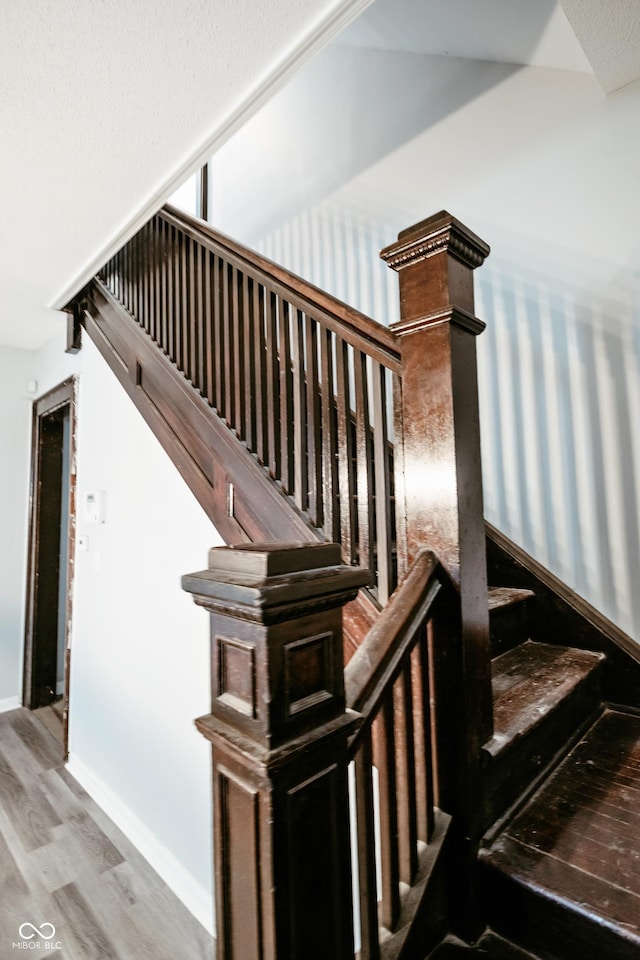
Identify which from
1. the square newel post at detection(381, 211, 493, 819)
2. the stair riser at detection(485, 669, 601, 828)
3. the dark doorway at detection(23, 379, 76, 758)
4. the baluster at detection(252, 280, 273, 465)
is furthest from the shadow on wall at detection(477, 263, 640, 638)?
the dark doorway at detection(23, 379, 76, 758)

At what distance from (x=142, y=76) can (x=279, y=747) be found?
4.91 feet

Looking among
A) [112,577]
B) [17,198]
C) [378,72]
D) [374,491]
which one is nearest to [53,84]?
[17,198]

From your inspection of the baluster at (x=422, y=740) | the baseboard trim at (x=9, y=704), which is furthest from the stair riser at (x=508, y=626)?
the baseboard trim at (x=9, y=704)

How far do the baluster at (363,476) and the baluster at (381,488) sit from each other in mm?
23

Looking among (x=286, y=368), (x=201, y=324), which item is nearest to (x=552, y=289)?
(x=286, y=368)

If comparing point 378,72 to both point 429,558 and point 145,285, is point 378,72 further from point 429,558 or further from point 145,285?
point 429,558

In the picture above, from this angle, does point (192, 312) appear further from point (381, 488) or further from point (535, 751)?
point (535, 751)

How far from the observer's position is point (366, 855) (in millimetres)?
783

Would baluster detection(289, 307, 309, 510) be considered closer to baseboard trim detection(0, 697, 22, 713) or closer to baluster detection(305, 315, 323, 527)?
baluster detection(305, 315, 323, 527)

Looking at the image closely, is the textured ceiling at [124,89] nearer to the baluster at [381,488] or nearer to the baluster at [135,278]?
the baluster at [135,278]

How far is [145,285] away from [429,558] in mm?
2020

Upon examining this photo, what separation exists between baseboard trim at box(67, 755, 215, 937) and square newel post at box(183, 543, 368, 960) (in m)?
1.49

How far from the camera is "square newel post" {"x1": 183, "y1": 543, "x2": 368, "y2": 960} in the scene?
1.86 feet

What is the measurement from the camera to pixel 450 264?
41.8 inches
